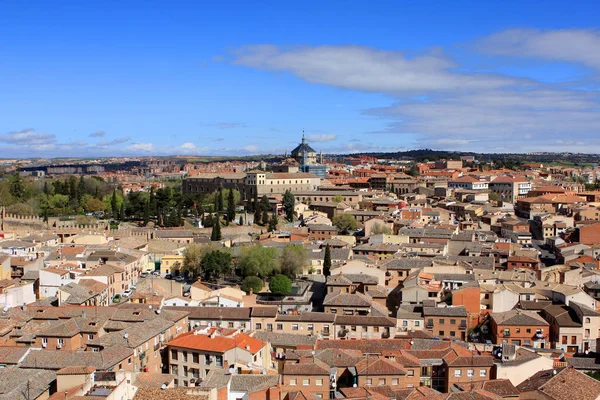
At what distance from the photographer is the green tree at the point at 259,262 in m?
25.0

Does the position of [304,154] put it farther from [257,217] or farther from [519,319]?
[519,319]

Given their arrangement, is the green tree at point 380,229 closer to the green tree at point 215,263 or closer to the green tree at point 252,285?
the green tree at point 215,263

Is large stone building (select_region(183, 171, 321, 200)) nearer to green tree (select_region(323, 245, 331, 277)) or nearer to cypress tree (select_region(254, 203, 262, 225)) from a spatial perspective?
cypress tree (select_region(254, 203, 262, 225))

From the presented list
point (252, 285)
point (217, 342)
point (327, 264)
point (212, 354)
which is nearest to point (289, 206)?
point (327, 264)

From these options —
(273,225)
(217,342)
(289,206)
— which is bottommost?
(217,342)

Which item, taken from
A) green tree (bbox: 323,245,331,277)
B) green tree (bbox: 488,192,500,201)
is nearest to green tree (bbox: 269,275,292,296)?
green tree (bbox: 323,245,331,277)

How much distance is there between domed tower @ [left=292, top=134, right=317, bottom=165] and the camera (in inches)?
2687

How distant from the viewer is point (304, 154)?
68500mm

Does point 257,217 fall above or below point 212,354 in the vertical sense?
above

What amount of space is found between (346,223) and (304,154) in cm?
3264

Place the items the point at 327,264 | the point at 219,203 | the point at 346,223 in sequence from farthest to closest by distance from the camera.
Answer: the point at 219,203, the point at 346,223, the point at 327,264

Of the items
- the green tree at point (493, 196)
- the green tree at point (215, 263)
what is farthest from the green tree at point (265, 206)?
the green tree at point (493, 196)

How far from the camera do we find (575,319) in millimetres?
19188

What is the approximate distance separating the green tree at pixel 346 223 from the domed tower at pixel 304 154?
3130cm
